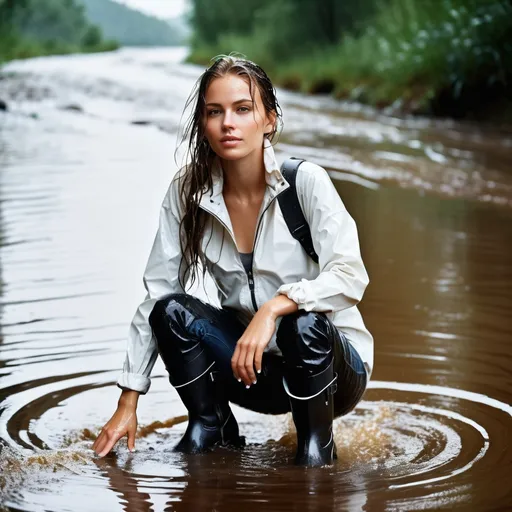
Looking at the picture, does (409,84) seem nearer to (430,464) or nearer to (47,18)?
(430,464)

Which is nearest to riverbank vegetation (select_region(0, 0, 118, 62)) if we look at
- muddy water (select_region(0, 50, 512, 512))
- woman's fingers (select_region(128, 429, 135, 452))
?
muddy water (select_region(0, 50, 512, 512))

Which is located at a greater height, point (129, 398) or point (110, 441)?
point (129, 398)

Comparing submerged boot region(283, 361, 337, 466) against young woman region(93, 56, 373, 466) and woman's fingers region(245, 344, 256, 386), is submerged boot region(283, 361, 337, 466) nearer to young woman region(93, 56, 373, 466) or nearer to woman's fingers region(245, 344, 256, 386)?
young woman region(93, 56, 373, 466)

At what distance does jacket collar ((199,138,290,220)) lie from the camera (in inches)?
124

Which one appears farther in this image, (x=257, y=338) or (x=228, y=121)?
(x=228, y=121)

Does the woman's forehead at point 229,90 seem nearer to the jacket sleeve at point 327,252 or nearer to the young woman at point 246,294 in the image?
the young woman at point 246,294

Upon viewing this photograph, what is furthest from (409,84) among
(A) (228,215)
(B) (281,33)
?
(A) (228,215)

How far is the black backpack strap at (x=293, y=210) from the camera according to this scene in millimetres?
3156

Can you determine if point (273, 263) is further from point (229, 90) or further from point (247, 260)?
point (229, 90)

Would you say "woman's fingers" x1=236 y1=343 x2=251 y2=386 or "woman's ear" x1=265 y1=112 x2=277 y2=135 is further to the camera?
"woman's ear" x1=265 y1=112 x2=277 y2=135

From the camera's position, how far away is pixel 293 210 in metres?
3.17

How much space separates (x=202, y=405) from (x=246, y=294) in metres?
0.36

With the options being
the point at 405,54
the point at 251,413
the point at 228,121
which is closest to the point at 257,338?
the point at 228,121

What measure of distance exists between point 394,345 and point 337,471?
1492 millimetres
